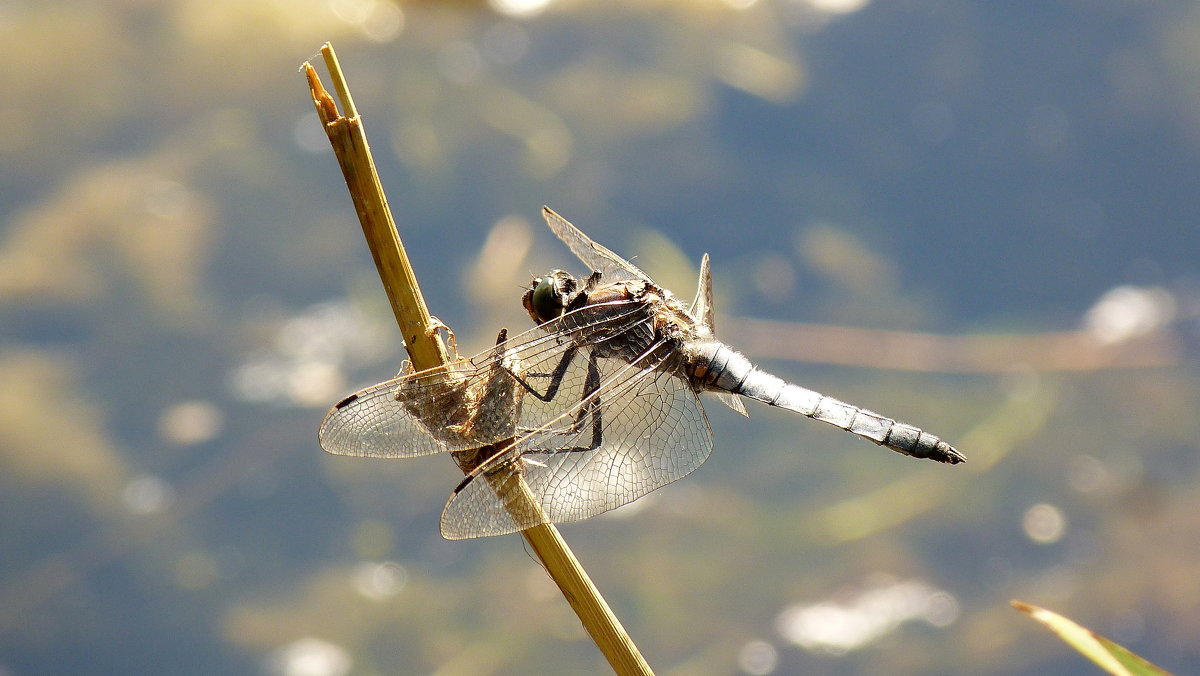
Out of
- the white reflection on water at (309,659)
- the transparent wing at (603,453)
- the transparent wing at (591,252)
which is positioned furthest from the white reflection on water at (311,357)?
the transparent wing at (603,453)

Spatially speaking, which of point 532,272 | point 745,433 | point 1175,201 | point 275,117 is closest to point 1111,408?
point 1175,201

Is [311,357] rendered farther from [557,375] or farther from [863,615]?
[863,615]

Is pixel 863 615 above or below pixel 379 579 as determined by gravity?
below

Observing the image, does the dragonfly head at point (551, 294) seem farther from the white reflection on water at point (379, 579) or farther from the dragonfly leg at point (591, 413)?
the white reflection on water at point (379, 579)

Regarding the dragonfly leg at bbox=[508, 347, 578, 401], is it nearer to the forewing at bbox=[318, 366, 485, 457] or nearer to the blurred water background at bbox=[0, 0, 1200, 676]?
the forewing at bbox=[318, 366, 485, 457]

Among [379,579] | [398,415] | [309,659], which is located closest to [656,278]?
[379,579]

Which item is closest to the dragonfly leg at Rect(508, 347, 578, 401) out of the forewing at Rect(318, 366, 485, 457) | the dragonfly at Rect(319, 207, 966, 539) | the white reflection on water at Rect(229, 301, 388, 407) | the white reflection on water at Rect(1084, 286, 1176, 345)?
the dragonfly at Rect(319, 207, 966, 539)

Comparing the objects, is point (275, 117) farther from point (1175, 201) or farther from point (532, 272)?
point (1175, 201)
